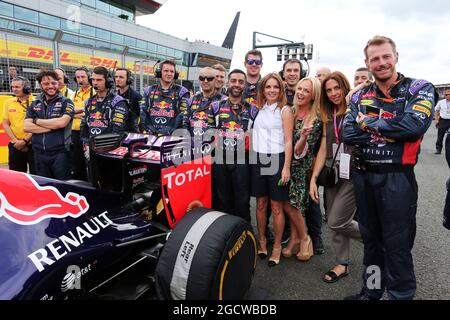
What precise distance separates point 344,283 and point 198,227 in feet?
5.14

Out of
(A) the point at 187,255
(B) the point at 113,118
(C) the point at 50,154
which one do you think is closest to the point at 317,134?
(A) the point at 187,255

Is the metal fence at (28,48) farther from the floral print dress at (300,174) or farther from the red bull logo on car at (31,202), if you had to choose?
the red bull logo on car at (31,202)

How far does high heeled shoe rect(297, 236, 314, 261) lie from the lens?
2982 millimetres

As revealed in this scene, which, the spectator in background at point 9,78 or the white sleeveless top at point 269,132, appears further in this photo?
the spectator in background at point 9,78

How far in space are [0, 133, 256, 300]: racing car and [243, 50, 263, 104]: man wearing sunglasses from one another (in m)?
1.56

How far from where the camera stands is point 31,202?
160 centimetres

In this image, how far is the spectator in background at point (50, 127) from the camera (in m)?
3.50

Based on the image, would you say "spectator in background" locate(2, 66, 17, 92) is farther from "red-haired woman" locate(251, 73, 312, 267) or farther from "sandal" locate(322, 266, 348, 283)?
"sandal" locate(322, 266, 348, 283)

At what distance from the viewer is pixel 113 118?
3752 mm

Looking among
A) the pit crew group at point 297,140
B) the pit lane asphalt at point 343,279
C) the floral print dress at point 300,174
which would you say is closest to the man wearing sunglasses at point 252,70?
the pit crew group at point 297,140

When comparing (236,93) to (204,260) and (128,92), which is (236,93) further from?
(128,92)

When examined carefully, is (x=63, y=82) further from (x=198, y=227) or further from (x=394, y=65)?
(x=394, y=65)

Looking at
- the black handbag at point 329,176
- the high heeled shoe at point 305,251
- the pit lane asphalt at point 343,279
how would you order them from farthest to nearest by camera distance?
the high heeled shoe at point 305,251 < the black handbag at point 329,176 < the pit lane asphalt at point 343,279

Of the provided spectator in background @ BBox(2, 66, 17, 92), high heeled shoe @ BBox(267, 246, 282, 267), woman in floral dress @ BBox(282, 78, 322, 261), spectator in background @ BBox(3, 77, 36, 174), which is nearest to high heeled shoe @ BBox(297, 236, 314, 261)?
woman in floral dress @ BBox(282, 78, 322, 261)
